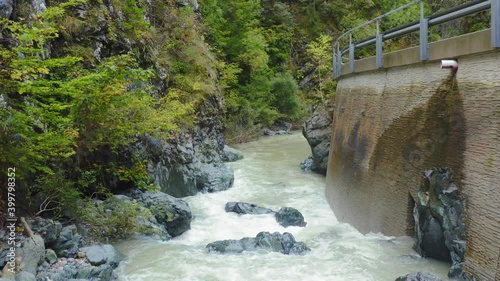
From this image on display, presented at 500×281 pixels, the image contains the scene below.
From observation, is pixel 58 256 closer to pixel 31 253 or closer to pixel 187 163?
pixel 31 253

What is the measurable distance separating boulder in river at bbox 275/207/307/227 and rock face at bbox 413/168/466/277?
350 cm

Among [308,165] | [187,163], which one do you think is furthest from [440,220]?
[308,165]


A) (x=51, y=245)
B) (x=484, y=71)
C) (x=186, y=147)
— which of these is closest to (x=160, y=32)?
(x=186, y=147)

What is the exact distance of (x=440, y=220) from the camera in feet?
20.0

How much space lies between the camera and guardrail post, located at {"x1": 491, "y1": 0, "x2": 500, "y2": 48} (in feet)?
16.9

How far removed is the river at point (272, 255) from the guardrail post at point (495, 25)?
3354 mm

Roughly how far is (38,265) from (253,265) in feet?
11.2

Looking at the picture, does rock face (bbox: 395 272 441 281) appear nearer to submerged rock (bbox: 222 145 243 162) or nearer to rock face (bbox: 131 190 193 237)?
rock face (bbox: 131 190 193 237)

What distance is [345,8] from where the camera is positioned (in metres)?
38.4

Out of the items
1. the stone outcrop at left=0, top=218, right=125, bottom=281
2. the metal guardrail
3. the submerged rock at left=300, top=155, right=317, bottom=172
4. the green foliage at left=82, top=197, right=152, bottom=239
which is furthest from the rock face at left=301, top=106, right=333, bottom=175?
the stone outcrop at left=0, top=218, right=125, bottom=281

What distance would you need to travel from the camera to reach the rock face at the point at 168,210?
9430 mm

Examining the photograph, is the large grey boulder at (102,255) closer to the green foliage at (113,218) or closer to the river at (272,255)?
the river at (272,255)

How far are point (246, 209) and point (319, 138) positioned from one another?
6369mm

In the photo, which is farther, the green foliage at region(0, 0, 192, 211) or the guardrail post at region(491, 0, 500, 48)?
the green foliage at region(0, 0, 192, 211)
